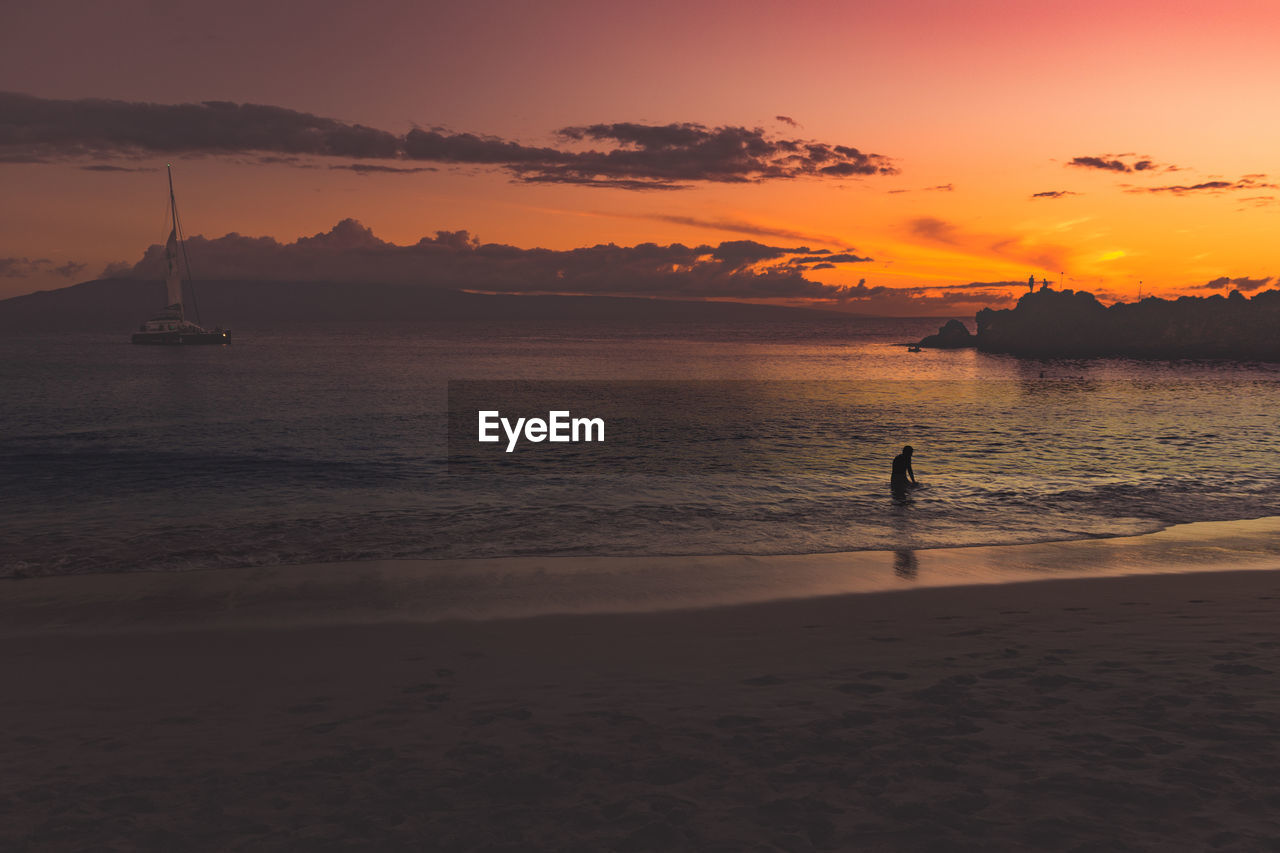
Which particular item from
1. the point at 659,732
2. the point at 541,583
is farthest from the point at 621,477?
the point at 659,732

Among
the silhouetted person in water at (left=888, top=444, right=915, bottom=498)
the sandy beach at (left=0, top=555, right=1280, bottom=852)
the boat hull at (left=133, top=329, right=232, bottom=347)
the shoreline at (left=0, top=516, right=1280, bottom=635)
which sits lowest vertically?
the shoreline at (left=0, top=516, right=1280, bottom=635)

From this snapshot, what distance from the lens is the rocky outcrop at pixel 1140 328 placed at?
477 feet

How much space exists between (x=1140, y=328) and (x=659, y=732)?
181 metres

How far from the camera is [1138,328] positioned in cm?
15612

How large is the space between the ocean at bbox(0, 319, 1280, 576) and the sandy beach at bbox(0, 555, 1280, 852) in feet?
22.6

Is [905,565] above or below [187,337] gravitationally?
below

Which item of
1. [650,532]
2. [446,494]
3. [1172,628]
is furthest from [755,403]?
[1172,628]

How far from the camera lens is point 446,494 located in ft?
91.3

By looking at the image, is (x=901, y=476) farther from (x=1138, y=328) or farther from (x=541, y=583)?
(x=1138, y=328)

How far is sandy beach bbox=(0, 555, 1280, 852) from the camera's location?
6418 millimetres

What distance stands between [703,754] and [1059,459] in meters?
33.2

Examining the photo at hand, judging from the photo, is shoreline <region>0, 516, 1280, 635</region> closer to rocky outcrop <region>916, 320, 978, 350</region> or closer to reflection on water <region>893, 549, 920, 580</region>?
reflection on water <region>893, 549, 920, 580</region>

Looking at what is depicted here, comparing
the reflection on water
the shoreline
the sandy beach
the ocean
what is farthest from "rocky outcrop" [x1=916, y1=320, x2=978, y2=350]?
the sandy beach

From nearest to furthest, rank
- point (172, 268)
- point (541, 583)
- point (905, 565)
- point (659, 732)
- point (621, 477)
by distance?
point (659, 732) < point (541, 583) < point (905, 565) < point (621, 477) < point (172, 268)
